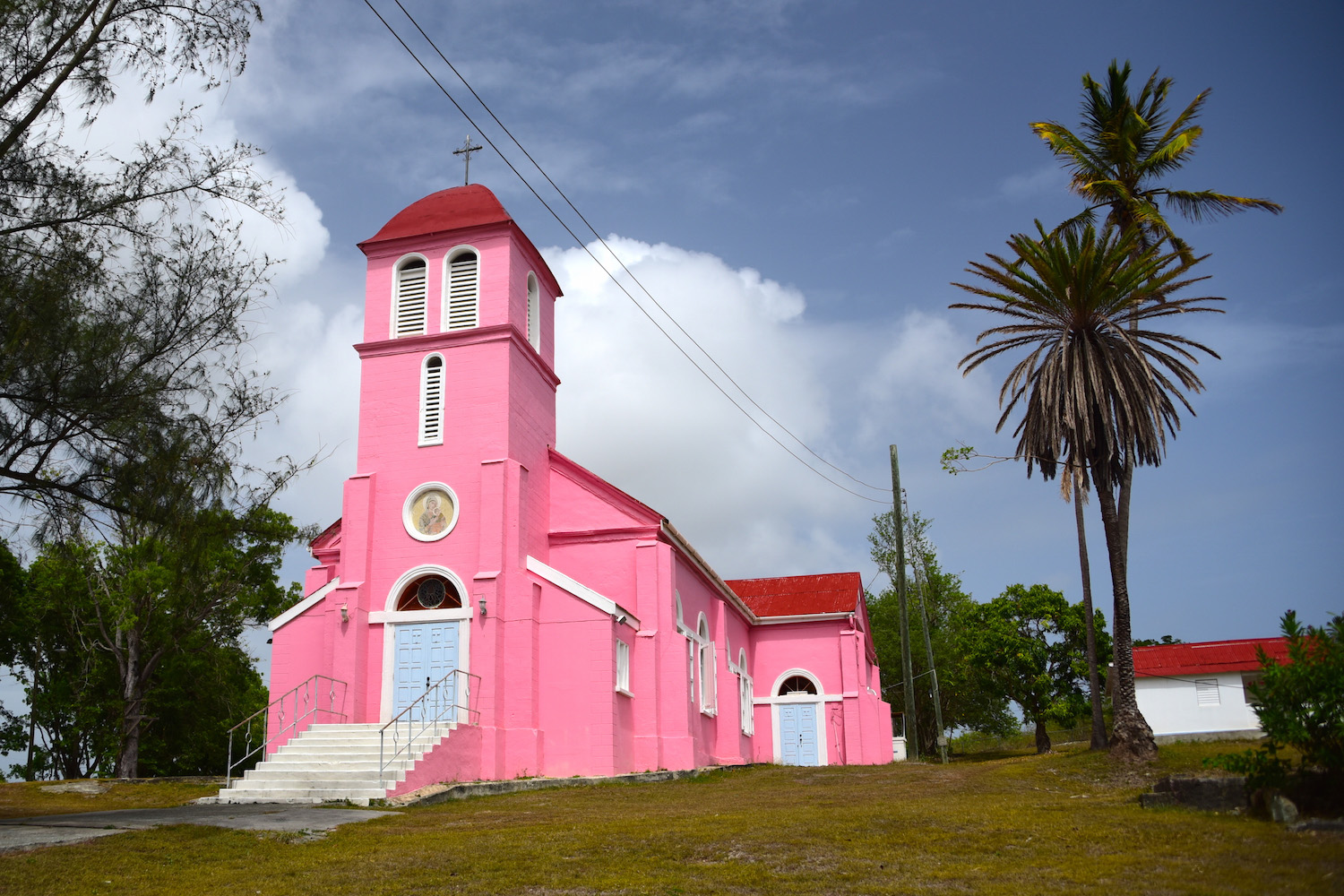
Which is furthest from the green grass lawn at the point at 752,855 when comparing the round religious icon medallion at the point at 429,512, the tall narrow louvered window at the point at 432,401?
the tall narrow louvered window at the point at 432,401

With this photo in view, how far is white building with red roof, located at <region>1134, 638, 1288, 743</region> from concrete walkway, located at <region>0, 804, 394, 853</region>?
24654 mm

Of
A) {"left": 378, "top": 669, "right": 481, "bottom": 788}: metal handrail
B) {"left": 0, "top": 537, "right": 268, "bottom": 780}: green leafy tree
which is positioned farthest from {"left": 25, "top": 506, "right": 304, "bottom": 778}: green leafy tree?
{"left": 378, "top": 669, "right": 481, "bottom": 788}: metal handrail

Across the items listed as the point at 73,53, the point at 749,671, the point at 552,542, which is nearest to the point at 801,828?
the point at 73,53

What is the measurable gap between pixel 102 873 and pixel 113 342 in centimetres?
617

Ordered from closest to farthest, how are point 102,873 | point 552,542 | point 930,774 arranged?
point 102,873 < point 930,774 < point 552,542

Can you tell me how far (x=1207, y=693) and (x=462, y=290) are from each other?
2417 cm

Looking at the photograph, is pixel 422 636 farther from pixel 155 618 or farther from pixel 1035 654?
pixel 1035 654

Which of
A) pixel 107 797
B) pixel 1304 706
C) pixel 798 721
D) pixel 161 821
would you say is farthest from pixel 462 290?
pixel 1304 706

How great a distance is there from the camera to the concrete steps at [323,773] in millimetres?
18016

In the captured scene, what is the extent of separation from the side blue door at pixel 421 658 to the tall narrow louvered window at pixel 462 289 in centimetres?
735

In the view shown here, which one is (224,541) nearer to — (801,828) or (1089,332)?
(801,828)

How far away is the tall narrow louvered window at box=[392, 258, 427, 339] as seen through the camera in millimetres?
26203

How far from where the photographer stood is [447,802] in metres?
17.8

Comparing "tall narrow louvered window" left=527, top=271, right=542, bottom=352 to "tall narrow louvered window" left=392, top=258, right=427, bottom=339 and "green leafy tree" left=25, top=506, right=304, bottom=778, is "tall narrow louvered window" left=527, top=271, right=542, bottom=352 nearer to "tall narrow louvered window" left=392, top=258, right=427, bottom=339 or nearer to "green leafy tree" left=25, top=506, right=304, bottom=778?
"tall narrow louvered window" left=392, top=258, right=427, bottom=339
